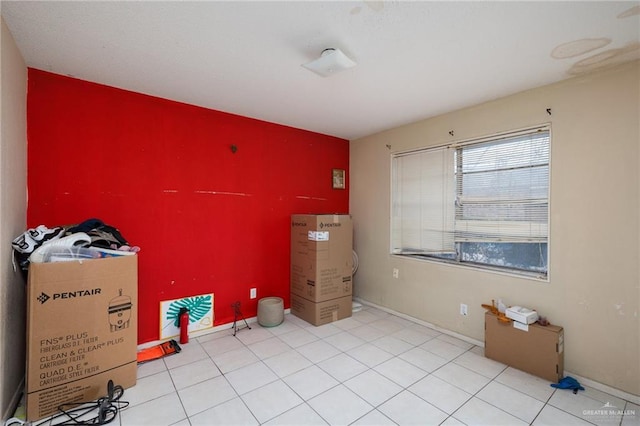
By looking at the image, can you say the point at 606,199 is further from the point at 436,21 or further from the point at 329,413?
the point at 329,413

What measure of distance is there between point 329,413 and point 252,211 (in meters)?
2.20

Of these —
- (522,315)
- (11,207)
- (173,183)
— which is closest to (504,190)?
(522,315)

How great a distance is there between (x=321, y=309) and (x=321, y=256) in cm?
61

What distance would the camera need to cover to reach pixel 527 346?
2.33 m

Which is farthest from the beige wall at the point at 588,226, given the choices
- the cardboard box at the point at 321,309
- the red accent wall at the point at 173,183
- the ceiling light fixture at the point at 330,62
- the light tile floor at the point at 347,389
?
the red accent wall at the point at 173,183

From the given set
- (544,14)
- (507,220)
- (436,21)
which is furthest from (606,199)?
(436,21)

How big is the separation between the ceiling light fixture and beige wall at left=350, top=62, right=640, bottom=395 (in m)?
1.71

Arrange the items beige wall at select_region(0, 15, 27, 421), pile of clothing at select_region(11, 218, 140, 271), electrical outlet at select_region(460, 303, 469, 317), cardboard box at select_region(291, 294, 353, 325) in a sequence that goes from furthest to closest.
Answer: cardboard box at select_region(291, 294, 353, 325), electrical outlet at select_region(460, 303, 469, 317), pile of clothing at select_region(11, 218, 140, 271), beige wall at select_region(0, 15, 27, 421)

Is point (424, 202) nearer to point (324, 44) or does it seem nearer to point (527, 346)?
point (527, 346)

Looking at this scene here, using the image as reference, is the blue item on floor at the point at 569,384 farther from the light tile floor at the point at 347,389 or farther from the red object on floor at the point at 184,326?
the red object on floor at the point at 184,326

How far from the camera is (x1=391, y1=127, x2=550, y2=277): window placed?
2.54m

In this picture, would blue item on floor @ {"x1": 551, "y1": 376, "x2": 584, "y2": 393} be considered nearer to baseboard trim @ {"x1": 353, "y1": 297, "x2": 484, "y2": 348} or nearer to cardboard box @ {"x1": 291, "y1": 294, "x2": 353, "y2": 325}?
baseboard trim @ {"x1": 353, "y1": 297, "x2": 484, "y2": 348}

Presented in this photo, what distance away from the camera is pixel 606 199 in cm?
214

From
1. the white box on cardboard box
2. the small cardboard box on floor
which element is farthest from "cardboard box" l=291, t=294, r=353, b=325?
the white box on cardboard box
